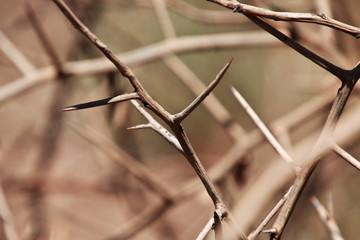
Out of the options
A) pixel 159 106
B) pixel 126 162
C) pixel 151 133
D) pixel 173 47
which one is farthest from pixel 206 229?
pixel 151 133

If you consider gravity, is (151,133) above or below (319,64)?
above

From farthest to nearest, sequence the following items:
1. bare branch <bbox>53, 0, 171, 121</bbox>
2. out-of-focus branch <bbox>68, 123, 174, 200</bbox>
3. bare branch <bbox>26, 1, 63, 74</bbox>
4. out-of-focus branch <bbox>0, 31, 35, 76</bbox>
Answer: out-of-focus branch <bbox>68, 123, 174, 200</bbox>
out-of-focus branch <bbox>0, 31, 35, 76</bbox>
bare branch <bbox>26, 1, 63, 74</bbox>
bare branch <bbox>53, 0, 171, 121</bbox>

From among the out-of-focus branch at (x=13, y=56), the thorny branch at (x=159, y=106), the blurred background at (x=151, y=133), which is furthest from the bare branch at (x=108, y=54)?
the out-of-focus branch at (x=13, y=56)

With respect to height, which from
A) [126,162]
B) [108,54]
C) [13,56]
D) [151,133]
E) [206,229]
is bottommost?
[206,229]

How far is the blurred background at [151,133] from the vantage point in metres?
0.92

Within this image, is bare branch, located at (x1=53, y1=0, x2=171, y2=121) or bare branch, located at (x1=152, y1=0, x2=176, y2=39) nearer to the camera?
bare branch, located at (x1=53, y1=0, x2=171, y2=121)

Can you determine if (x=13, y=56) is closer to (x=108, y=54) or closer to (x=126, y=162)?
(x=126, y=162)

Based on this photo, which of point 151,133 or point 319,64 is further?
point 151,133

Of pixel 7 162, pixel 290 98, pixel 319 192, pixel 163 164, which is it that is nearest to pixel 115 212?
pixel 163 164

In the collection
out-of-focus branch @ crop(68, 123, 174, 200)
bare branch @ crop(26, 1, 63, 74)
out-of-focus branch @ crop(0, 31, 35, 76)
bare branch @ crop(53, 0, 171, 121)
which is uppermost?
out-of-focus branch @ crop(0, 31, 35, 76)

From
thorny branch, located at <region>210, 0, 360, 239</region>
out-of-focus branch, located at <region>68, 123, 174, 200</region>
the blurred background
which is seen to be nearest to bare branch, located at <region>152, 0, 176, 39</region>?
the blurred background

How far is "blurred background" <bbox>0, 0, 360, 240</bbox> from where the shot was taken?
919mm

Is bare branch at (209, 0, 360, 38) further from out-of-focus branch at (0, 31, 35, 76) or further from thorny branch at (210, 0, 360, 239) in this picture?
out-of-focus branch at (0, 31, 35, 76)

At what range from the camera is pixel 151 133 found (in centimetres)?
203
